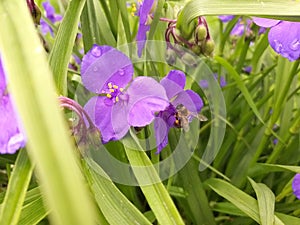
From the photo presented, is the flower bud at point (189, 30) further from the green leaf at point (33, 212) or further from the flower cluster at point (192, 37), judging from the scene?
the green leaf at point (33, 212)

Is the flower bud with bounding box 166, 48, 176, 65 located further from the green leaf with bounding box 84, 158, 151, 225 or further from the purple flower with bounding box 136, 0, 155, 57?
the green leaf with bounding box 84, 158, 151, 225

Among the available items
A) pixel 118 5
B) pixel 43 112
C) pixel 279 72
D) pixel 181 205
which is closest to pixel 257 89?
pixel 279 72

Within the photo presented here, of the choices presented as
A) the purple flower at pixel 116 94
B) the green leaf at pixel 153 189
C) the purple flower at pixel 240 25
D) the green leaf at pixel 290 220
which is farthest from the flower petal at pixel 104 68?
the purple flower at pixel 240 25

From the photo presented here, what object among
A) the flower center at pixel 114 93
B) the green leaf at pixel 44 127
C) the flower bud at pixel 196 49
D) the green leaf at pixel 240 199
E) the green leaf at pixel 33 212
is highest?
the green leaf at pixel 44 127

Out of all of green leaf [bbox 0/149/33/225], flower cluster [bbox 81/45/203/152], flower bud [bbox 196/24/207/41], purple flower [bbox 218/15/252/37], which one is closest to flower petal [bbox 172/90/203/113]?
flower cluster [bbox 81/45/203/152]

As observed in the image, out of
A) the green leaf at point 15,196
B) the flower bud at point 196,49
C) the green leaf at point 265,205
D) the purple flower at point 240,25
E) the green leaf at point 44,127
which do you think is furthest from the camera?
the purple flower at point 240,25

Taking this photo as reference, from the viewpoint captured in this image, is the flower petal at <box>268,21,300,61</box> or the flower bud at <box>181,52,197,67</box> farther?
the flower bud at <box>181,52,197,67</box>

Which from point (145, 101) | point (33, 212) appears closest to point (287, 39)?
point (145, 101)
